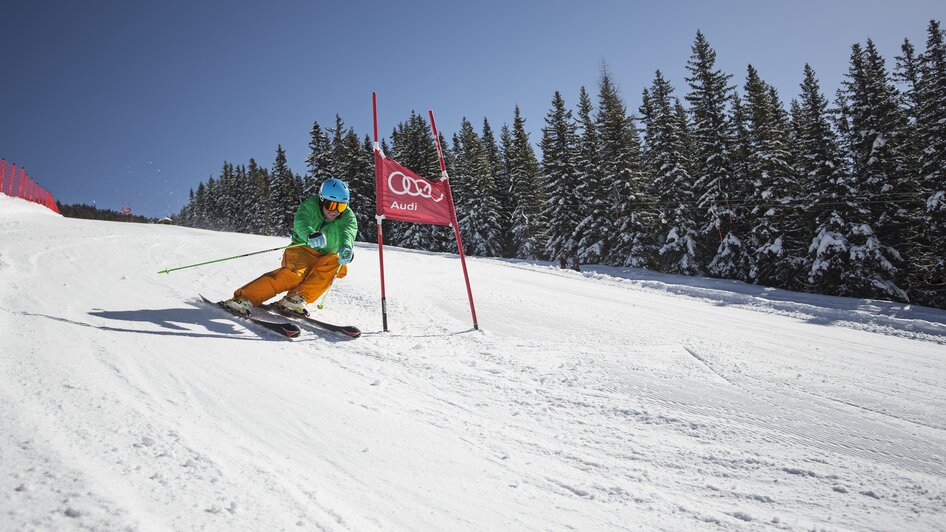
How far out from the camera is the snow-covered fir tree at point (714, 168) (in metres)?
24.0

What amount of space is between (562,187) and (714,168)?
10107mm

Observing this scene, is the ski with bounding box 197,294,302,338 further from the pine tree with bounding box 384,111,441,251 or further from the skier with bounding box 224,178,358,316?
the pine tree with bounding box 384,111,441,251

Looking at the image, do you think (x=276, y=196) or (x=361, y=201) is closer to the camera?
(x=361, y=201)

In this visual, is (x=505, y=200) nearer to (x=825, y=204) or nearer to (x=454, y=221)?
(x=825, y=204)

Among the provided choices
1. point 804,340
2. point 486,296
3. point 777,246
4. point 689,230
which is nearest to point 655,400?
point 804,340

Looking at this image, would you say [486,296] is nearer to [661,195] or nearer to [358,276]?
[358,276]

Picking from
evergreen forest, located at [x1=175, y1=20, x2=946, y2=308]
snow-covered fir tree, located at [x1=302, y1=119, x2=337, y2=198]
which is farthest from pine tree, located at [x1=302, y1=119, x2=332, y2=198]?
evergreen forest, located at [x1=175, y1=20, x2=946, y2=308]

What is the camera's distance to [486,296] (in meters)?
→ 7.20

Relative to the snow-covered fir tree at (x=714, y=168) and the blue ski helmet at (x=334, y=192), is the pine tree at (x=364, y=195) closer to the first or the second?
the snow-covered fir tree at (x=714, y=168)

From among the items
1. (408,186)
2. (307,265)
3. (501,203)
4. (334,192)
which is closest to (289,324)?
(307,265)

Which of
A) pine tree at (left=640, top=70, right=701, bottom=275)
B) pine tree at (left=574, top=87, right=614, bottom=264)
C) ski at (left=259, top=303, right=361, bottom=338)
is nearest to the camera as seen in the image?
ski at (left=259, top=303, right=361, bottom=338)

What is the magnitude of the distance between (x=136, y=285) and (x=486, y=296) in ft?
16.6

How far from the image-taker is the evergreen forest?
20.1 metres

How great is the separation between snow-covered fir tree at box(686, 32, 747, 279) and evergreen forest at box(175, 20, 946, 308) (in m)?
0.08
